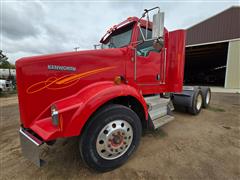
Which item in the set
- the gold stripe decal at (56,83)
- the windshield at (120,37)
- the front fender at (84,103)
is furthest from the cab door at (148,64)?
the gold stripe decal at (56,83)

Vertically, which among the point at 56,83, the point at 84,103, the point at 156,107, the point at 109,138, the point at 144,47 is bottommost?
the point at 109,138

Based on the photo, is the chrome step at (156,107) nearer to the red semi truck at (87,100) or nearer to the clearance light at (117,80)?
the red semi truck at (87,100)

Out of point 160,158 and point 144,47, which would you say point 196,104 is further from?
point 144,47

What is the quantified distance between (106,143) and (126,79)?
3.85ft

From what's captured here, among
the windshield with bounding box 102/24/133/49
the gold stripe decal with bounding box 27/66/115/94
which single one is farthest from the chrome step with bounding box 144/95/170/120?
the gold stripe decal with bounding box 27/66/115/94

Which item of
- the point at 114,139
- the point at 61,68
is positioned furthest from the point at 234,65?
the point at 61,68

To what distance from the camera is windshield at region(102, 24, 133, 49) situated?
248 centimetres

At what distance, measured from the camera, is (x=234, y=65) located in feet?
35.1

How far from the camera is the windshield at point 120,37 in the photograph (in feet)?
8.15

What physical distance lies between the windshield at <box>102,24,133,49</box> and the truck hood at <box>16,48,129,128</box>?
879mm

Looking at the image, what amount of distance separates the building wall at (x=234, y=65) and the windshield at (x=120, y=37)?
42.1ft

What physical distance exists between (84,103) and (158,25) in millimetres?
1735

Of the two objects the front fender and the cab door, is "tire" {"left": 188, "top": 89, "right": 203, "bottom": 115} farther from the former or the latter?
the front fender

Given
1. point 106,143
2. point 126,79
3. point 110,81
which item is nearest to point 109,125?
point 106,143
